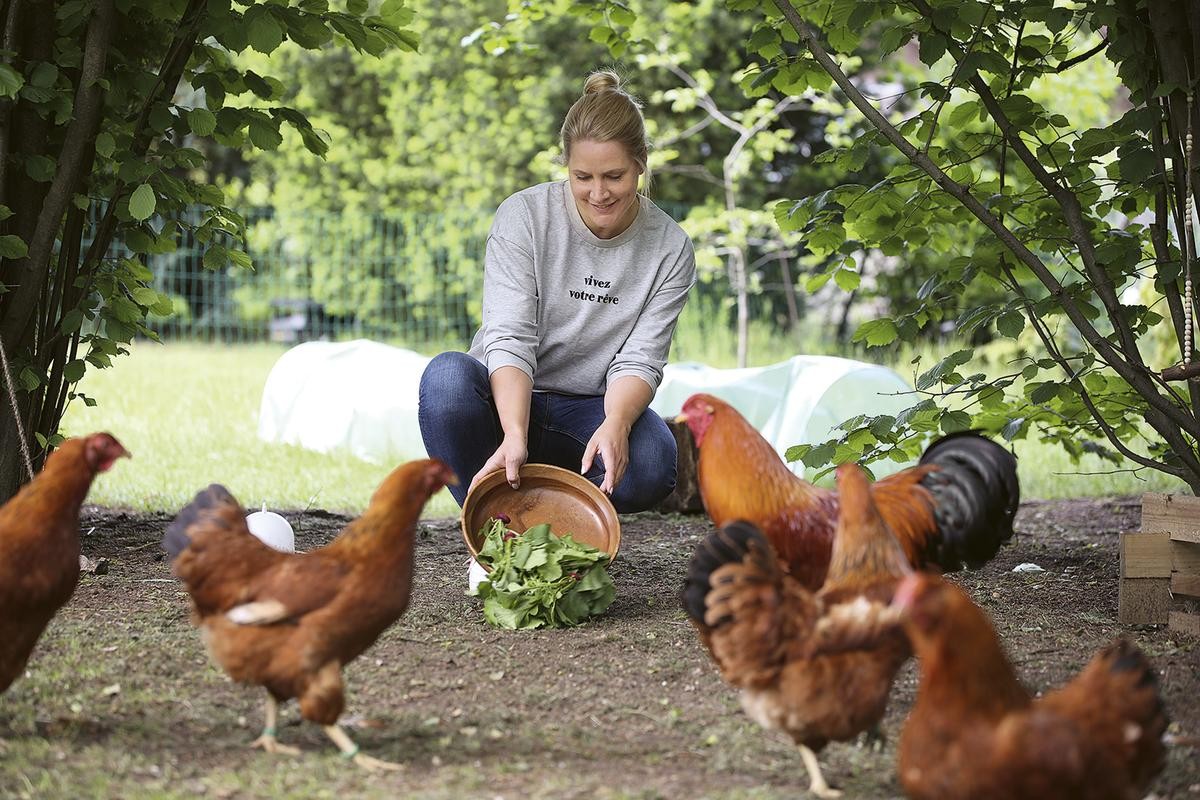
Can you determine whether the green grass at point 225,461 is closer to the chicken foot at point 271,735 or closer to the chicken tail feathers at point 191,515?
the chicken tail feathers at point 191,515

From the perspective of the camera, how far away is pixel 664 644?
3.73m

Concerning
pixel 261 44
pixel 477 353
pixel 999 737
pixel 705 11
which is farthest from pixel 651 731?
pixel 705 11

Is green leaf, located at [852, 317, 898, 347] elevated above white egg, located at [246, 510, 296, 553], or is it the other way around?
green leaf, located at [852, 317, 898, 347]

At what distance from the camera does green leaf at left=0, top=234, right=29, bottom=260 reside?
157 inches

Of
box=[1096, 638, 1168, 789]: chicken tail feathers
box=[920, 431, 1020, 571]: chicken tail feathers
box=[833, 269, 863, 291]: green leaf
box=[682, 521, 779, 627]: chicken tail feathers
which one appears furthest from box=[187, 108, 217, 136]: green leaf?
box=[1096, 638, 1168, 789]: chicken tail feathers

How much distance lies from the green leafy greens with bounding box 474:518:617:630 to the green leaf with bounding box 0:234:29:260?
6.10ft

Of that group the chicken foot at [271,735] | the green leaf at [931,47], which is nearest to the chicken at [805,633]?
the chicken foot at [271,735]

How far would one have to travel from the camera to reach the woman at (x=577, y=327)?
4.21 m

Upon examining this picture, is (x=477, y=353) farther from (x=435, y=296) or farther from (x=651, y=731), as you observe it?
(x=435, y=296)

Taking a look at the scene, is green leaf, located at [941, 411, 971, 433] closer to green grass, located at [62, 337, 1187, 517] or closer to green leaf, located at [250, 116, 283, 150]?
green grass, located at [62, 337, 1187, 517]

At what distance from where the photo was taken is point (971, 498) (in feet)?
9.98

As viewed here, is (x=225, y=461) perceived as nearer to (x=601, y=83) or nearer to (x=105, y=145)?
(x=105, y=145)

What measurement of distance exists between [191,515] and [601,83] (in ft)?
7.60

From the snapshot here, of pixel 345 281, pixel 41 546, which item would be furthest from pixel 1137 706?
pixel 345 281
